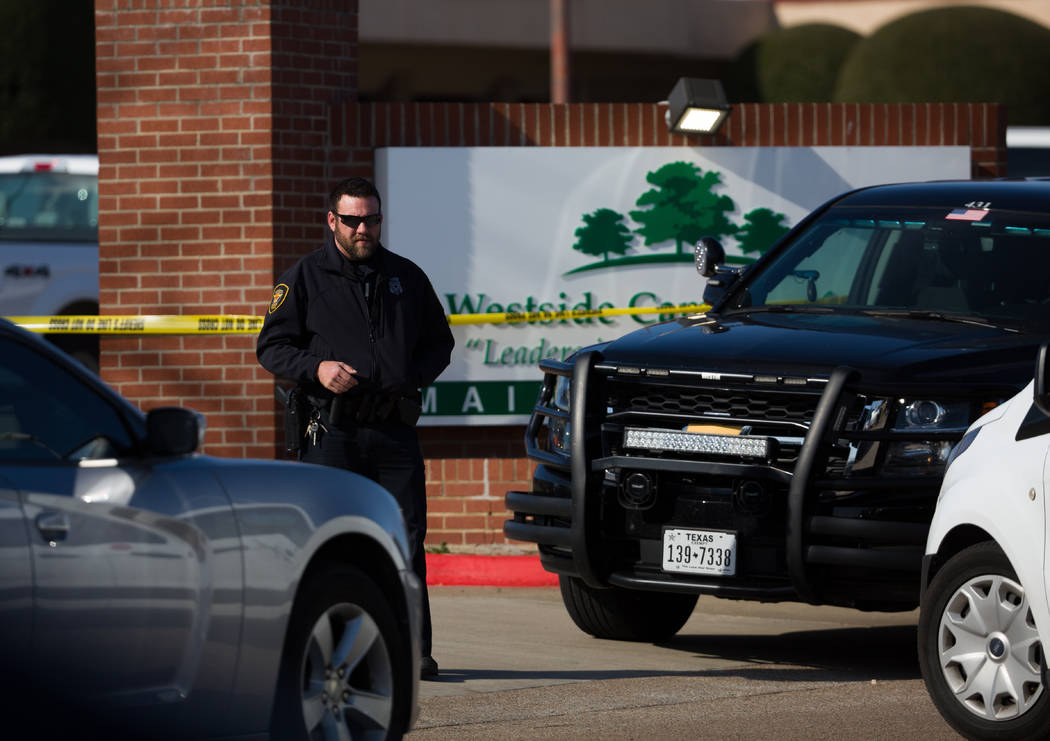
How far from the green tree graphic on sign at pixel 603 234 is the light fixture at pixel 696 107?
2.21 ft

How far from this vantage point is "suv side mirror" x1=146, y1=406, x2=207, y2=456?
524cm

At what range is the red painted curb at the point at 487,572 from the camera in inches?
441

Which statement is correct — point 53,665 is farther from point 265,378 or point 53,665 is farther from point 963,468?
point 265,378

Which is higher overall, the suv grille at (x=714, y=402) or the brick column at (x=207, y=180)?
the brick column at (x=207, y=180)

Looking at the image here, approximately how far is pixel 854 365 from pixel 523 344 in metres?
4.68

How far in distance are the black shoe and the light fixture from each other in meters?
4.99

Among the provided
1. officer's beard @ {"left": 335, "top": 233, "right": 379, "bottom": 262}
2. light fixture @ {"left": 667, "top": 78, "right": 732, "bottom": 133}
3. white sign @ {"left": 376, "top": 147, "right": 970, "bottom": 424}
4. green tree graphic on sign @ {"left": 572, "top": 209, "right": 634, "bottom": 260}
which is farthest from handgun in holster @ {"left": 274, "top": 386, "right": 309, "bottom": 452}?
light fixture @ {"left": 667, "top": 78, "right": 732, "bottom": 133}

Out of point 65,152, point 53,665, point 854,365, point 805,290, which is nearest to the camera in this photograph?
point 53,665

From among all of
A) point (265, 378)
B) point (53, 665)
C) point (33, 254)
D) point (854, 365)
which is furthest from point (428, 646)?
point (33, 254)

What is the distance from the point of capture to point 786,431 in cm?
785

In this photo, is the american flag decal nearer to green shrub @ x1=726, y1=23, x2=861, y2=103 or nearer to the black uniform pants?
the black uniform pants

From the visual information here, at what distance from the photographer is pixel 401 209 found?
1223 cm

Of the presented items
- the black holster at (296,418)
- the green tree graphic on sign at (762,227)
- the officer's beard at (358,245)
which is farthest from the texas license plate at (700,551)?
the green tree graphic on sign at (762,227)

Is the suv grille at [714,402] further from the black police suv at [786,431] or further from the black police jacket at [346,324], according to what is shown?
the black police jacket at [346,324]
